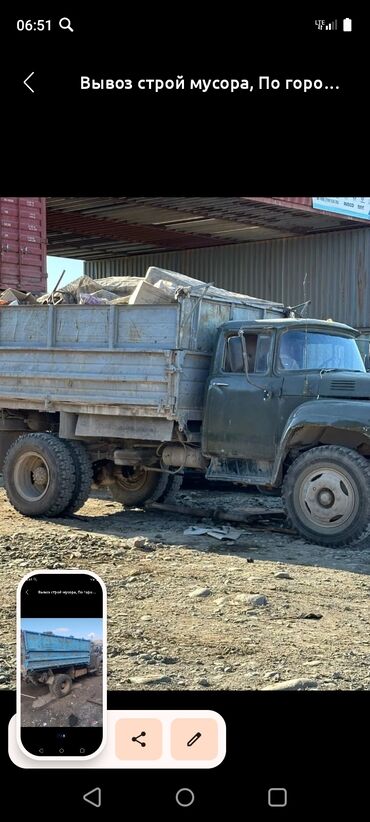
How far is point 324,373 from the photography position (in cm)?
820

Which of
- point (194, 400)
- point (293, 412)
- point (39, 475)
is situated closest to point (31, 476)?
point (39, 475)

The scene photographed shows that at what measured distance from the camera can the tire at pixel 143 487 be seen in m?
9.96

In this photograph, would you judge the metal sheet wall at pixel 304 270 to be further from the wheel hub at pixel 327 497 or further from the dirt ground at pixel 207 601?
the wheel hub at pixel 327 497

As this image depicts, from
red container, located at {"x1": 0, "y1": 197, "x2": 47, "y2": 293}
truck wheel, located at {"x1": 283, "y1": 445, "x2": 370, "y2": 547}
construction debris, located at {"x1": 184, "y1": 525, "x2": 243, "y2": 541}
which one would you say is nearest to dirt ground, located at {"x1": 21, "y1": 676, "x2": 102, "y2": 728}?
truck wheel, located at {"x1": 283, "y1": 445, "x2": 370, "y2": 547}

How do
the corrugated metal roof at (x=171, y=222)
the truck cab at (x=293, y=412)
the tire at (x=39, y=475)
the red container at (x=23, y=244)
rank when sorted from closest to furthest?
the truck cab at (x=293, y=412), the tire at (x=39, y=475), the red container at (x=23, y=244), the corrugated metal roof at (x=171, y=222)

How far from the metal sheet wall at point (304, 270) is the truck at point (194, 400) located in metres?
9.62

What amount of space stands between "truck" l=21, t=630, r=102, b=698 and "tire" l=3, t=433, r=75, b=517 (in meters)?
6.80

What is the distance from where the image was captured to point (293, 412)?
26.0 ft

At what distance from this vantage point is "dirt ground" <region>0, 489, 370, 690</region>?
11.9 ft

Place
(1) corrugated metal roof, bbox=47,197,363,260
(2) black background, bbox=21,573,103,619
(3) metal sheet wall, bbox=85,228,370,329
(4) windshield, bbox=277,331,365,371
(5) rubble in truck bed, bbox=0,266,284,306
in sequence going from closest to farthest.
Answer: (2) black background, bbox=21,573,103,619 → (4) windshield, bbox=277,331,365,371 → (5) rubble in truck bed, bbox=0,266,284,306 → (1) corrugated metal roof, bbox=47,197,363,260 → (3) metal sheet wall, bbox=85,228,370,329

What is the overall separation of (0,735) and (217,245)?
1942 centimetres
